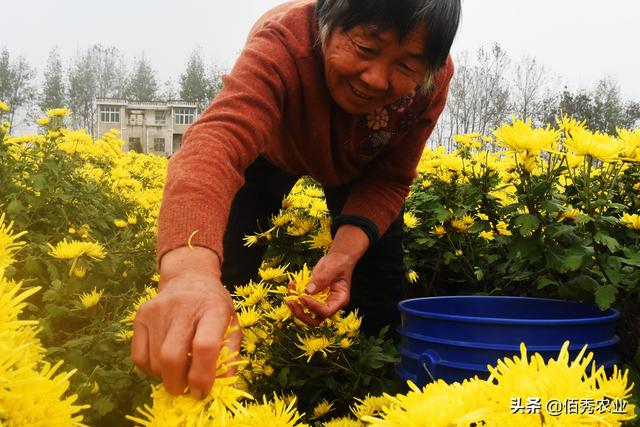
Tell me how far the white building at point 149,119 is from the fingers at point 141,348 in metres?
45.8

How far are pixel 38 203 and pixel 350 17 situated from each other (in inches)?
70.2

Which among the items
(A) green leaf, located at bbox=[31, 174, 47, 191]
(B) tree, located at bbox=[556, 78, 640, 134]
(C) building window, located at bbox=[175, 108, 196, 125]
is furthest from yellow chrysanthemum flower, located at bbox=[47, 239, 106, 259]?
(C) building window, located at bbox=[175, 108, 196, 125]

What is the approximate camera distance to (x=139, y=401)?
1463 millimetres

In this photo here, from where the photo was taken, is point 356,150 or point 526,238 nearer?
point 526,238

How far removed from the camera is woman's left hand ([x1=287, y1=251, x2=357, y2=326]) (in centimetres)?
159

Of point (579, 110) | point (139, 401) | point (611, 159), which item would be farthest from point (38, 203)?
point (579, 110)

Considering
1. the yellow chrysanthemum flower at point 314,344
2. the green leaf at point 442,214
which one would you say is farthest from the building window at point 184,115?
the yellow chrysanthemum flower at point 314,344

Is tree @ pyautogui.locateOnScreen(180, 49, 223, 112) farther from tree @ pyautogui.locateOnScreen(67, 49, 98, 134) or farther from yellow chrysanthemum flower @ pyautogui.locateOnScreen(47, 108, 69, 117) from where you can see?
yellow chrysanthemum flower @ pyautogui.locateOnScreen(47, 108, 69, 117)

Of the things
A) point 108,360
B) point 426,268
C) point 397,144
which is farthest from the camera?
point 426,268

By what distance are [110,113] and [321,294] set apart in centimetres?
4914

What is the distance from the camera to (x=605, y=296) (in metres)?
1.64

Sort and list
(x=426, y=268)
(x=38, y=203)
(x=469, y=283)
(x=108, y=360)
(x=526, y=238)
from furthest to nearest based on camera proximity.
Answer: (x=426, y=268)
(x=469, y=283)
(x=38, y=203)
(x=526, y=238)
(x=108, y=360)

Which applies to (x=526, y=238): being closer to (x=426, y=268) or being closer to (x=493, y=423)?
(x=426, y=268)

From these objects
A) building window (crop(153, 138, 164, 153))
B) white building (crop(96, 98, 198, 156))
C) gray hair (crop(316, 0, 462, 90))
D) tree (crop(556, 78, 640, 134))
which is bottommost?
building window (crop(153, 138, 164, 153))
